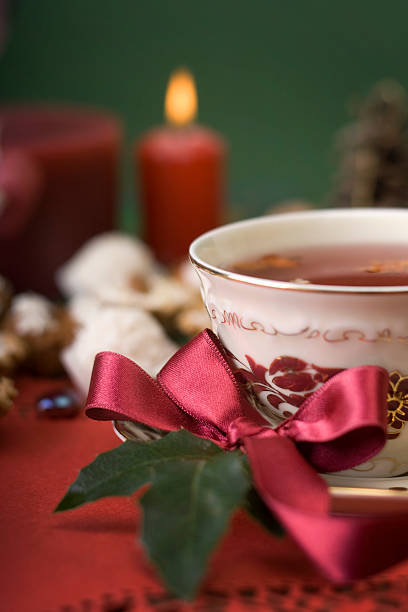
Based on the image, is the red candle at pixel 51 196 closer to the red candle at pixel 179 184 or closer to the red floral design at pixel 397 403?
the red candle at pixel 179 184

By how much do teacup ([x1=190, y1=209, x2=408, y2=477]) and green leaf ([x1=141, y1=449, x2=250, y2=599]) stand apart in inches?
3.5

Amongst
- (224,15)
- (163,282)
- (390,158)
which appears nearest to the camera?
(163,282)

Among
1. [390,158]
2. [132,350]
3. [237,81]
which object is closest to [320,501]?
[132,350]

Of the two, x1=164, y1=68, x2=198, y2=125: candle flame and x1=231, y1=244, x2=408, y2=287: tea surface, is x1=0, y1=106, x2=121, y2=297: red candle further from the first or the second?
x1=231, y1=244, x2=408, y2=287: tea surface

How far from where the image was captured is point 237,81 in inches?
73.6

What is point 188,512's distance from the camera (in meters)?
0.42

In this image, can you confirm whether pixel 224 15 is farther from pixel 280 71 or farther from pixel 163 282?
pixel 163 282

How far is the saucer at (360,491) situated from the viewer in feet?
1.60

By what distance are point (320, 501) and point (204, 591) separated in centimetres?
9

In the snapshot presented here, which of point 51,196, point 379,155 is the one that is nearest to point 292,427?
point 51,196

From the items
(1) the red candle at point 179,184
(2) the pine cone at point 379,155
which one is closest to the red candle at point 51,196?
(1) the red candle at point 179,184

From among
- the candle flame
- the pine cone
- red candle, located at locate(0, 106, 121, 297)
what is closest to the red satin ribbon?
red candle, located at locate(0, 106, 121, 297)

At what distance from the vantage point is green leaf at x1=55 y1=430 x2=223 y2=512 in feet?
1.53

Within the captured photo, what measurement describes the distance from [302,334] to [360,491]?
11 centimetres
